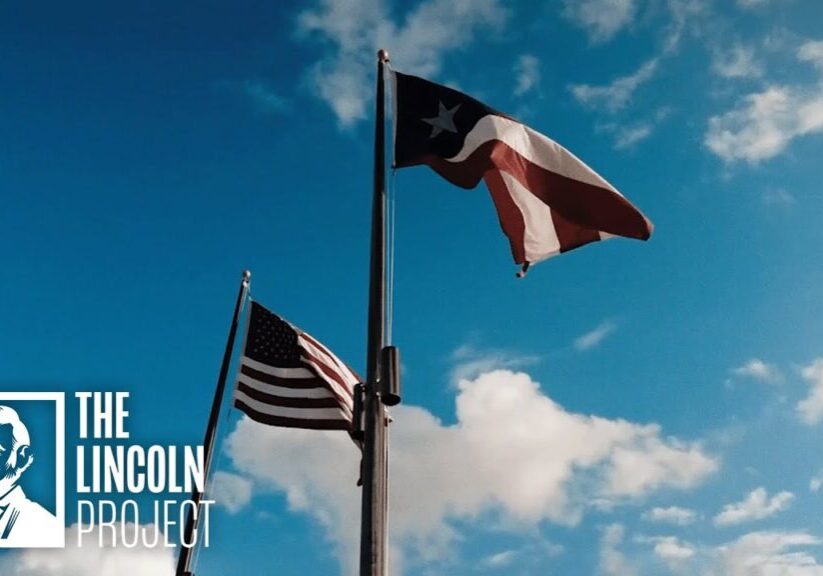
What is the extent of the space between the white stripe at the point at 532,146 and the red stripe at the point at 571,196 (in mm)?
54

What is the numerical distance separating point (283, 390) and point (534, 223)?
560 cm

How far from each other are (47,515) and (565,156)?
12.7 metres

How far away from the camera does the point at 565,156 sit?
11.3 metres

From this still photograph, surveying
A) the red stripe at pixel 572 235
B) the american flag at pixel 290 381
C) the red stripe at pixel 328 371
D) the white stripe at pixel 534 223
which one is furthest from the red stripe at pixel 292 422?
the red stripe at pixel 572 235

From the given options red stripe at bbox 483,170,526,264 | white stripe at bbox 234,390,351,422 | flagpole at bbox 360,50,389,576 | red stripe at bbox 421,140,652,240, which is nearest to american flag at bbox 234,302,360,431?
white stripe at bbox 234,390,351,422

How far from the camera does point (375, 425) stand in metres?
8.30

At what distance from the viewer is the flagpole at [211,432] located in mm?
17344

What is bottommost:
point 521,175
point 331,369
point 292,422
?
point 292,422

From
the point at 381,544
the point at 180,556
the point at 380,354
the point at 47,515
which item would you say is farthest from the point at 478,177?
the point at 47,515

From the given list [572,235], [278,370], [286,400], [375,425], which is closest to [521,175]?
[572,235]

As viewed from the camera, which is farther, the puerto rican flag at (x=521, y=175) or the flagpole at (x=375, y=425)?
the puerto rican flag at (x=521, y=175)

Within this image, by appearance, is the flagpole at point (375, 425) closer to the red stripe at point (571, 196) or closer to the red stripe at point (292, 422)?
the red stripe at point (571, 196)

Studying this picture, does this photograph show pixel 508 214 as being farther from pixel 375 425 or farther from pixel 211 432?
pixel 211 432

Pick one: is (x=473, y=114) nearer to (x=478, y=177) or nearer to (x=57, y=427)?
(x=478, y=177)
